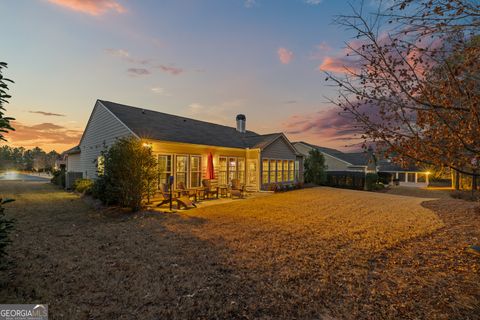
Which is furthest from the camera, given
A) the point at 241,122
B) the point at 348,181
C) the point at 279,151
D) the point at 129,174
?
the point at 348,181

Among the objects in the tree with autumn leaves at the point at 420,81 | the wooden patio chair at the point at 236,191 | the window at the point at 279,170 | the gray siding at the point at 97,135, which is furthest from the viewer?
the window at the point at 279,170

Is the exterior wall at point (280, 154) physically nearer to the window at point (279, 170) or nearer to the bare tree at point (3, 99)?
the window at point (279, 170)

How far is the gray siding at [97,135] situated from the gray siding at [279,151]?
10653 millimetres

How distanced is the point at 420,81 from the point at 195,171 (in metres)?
12.7

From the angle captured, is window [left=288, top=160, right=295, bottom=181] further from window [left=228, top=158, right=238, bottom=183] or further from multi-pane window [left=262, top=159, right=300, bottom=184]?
window [left=228, top=158, right=238, bottom=183]

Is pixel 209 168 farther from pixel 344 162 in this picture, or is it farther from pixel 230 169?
pixel 344 162

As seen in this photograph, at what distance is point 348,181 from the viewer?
90.0 feet

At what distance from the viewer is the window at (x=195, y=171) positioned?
1432 cm

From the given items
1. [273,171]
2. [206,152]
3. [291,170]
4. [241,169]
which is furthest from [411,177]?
[206,152]

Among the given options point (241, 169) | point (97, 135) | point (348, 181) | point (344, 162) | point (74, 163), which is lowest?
point (348, 181)

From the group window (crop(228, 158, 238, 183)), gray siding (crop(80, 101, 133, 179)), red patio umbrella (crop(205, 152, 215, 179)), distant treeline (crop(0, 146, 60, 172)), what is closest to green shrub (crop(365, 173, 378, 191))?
window (crop(228, 158, 238, 183))

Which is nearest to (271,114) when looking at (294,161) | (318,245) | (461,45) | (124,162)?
(294,161)

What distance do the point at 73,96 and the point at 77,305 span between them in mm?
18365

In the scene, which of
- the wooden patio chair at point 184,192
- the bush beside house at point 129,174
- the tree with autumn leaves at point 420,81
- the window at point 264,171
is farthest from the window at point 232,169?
the tree with autumn leaves at point 420,81
